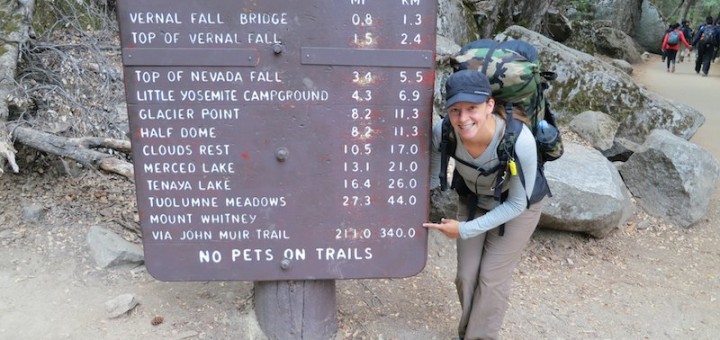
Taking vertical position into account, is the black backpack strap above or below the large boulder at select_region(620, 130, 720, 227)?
above

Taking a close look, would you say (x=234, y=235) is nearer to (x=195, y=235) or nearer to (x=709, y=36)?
(x=195, y=235)

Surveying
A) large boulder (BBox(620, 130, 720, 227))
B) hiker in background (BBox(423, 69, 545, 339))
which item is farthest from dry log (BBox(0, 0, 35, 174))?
large boulder (BBox(620, 130, 720, 227))

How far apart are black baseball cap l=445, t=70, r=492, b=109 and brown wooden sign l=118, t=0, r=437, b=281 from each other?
0.13m

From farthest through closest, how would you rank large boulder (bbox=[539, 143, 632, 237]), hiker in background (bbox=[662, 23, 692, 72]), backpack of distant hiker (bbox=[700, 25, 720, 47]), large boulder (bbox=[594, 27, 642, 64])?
large boulder (bbox=[594, 27, 642, 64]), hiker in background (bbox=[662, 23, 692, 72]), backpack of distant hiker (bbox=[700, 25, 720, 47]), large boulder (bbox=[539, 143, 632, 237])

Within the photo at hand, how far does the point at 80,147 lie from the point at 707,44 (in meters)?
17.3

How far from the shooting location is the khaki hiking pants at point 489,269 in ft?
9.82

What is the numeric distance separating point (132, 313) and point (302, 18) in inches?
81.9

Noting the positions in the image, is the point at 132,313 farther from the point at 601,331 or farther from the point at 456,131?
the point at 601,331

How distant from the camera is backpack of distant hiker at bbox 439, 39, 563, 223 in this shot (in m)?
2.64

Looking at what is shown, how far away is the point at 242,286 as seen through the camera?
3.73 m

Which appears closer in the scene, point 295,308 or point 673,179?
point 295,308

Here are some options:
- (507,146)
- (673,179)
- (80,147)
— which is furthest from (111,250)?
(673,179)

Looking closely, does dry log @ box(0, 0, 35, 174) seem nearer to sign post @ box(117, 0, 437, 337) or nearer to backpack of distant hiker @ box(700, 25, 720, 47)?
sign post @ box(117, 0, 437, 337)

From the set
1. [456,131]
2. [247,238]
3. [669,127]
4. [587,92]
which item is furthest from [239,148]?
[669,127]
